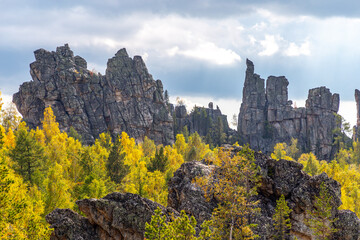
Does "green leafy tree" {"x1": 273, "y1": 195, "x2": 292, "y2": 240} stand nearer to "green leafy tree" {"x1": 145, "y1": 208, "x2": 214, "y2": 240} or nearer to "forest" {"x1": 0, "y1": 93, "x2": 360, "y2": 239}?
"forest" {"x1": 0, "y1": 93, "x2": 360, "y2": 239}

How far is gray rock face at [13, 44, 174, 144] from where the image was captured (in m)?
106

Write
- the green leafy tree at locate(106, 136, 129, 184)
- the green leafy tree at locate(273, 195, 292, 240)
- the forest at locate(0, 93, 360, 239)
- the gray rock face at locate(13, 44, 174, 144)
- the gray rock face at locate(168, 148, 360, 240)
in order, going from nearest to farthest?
1. the forest at locate(0, 93, 360, 239)
2. the green leafy tree at locate(273, 195, 292, 240)
3. the gray rock face at locate(168, 148, 360, 240)
4. the green leafy tree at locate(106, 136, 129, 184)
5. the gray rock face at locate(13, 44, 174, 144)

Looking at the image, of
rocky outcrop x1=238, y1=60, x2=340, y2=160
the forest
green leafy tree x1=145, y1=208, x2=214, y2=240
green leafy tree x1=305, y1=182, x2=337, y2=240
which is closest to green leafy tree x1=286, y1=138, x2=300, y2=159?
rocky outcrop x1=238, y1=60, x2=340, y2=160

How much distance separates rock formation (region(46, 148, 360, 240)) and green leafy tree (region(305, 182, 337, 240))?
1.84ft

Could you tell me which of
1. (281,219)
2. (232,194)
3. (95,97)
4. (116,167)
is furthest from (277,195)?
(95,97)

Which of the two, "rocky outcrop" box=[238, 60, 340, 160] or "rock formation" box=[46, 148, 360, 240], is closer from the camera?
"rock formation" box=[46, 148, 360, 240]

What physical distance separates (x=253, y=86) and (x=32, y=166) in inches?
4821

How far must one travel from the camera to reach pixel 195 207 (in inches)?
973

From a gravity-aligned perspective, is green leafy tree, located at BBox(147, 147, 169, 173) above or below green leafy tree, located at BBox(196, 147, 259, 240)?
above

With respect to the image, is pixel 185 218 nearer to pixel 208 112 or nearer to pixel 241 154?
pixel 241 154

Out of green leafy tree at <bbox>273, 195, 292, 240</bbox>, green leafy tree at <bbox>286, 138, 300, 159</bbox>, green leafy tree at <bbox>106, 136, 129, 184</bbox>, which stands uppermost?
green leafy tree at <bbox>286, 138, 300, 159</bbox>

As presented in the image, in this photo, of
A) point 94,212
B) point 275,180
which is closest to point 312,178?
point 275,180

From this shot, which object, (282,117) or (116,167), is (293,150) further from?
(116,167)

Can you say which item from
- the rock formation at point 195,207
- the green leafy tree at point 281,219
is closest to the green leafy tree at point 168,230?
the rock formation at point 195,207
